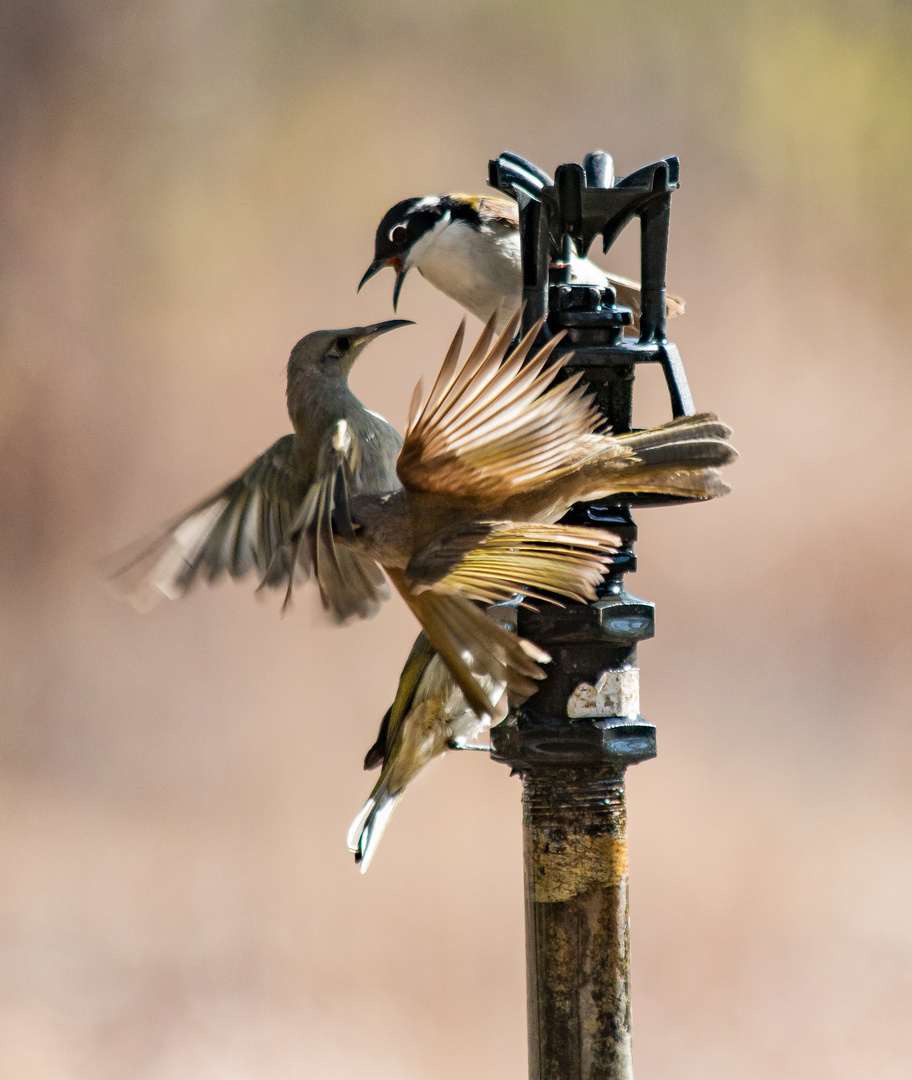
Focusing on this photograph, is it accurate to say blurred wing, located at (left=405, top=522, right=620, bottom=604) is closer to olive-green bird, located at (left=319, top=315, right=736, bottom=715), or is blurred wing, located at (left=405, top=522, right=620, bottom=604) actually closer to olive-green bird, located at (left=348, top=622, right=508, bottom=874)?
olive-green bird, located at (left=319, top=315, right=736, bottom=715)

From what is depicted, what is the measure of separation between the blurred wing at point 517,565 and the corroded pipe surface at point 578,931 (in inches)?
7.2

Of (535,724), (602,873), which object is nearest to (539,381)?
(535,724)

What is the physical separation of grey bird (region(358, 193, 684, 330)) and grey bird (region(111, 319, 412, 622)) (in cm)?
16

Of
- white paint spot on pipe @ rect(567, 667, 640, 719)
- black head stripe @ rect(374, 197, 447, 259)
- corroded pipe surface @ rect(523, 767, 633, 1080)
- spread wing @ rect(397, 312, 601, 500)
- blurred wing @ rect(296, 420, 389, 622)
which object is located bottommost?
corroded pipe surface @ rect(523, 767, 633, 1080)

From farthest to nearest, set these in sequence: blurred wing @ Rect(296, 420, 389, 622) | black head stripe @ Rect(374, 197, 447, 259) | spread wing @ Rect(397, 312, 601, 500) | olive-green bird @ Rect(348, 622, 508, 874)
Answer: black head stripe @ Rect(374, 197, 447, 259) → olive-green bird @ Rect(348, 622, 508, 874) → blurred wing @ Rect(296, 420, 389, 622) → spread wing @ Rect(397, 312, 601, 500)

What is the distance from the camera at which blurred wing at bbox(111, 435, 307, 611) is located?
5.16 ft

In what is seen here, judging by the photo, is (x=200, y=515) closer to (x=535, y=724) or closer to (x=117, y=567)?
(x=117, y=567)

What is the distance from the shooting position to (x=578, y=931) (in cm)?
113

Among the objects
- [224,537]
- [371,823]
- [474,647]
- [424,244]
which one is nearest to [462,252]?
[424,244]

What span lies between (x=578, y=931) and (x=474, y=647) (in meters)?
0.29

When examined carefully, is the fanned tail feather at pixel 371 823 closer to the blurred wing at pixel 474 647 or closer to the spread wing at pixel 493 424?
the blurred wing at pixel 474 647

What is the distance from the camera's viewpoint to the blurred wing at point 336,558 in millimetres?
1114

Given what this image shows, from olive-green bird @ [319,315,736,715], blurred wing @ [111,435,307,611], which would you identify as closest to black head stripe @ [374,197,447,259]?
blurred wing @ [111,435,307,611]

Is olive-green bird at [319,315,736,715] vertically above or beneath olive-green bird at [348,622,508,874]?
above
